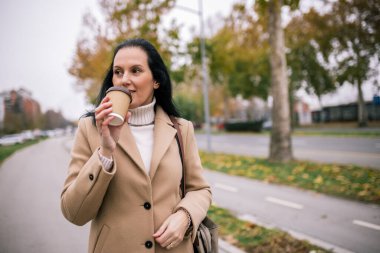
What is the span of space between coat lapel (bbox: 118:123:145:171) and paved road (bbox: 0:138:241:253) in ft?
5.59

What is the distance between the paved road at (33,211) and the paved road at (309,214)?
4.69 ft

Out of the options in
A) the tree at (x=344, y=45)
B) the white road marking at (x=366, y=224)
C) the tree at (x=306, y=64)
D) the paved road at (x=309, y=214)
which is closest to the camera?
the paved road at (x=309, y=214)

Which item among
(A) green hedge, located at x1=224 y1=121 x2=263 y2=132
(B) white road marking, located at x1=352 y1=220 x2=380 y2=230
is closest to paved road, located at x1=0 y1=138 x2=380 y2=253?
(B) white road marking, located at x1=352 y1=220 x2=380 y2=230

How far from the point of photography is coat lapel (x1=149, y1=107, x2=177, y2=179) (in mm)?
1572

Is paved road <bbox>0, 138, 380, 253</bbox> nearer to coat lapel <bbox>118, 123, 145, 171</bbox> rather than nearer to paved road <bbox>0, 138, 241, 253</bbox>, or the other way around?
paved road <bbox>0, 138, 241, 253</bbox>

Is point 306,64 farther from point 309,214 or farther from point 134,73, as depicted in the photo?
point 134,73

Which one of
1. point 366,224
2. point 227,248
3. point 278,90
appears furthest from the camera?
point 278,90

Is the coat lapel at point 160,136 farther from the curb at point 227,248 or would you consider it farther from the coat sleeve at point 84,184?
the curb at point 227,248

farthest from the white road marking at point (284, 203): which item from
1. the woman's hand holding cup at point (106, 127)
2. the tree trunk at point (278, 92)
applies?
the woman's hand holding cup at point (106, 127)

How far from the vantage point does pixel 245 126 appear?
3002 centimetres

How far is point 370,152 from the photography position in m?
10.8

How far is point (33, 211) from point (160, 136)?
7.93 ft

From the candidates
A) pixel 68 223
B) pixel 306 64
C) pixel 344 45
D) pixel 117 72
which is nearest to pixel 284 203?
pixel 68 223

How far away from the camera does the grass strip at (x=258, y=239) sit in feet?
11.4
